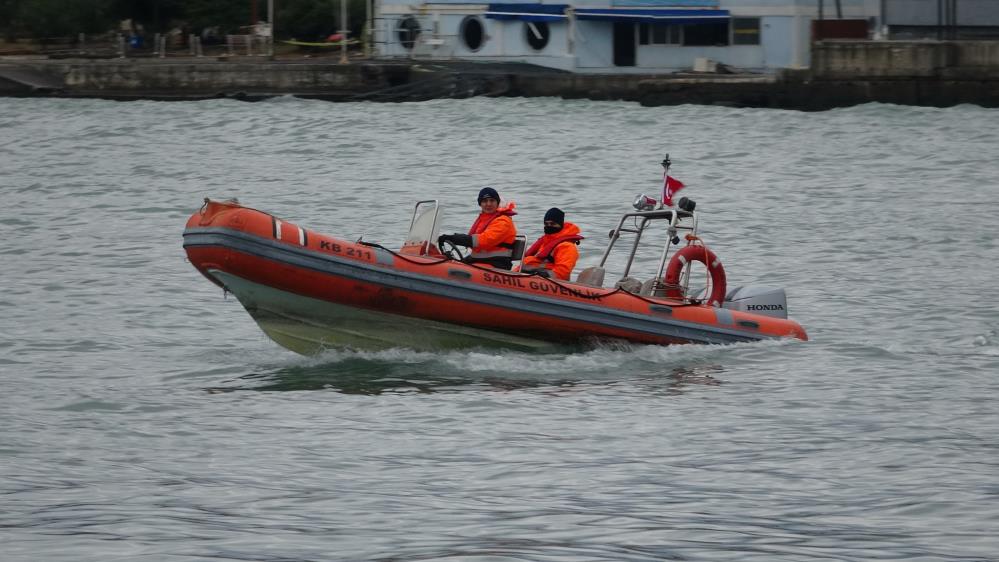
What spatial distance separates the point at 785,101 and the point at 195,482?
29319 millimetres

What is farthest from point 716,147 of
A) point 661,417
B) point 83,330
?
point 661,417

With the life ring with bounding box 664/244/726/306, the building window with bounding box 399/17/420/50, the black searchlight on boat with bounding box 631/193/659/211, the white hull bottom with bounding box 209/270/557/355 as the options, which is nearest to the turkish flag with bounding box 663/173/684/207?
the black searchlight on boat with bounding box 631/193/659/211

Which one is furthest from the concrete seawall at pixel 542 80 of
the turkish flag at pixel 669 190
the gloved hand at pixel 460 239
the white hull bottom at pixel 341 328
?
the gloved hand at pixel 460 239

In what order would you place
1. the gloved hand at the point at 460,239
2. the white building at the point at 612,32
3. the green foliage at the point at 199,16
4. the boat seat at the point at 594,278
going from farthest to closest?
the green foliage at the point at 199,16, the white building at the point at 612,32, the boat seat at the point at 594,278, the gloved hand at the point at 460,239

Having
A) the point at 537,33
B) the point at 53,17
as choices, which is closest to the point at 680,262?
the point at 537,33

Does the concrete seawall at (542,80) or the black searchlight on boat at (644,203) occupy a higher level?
the concrete seawall at (542,80)

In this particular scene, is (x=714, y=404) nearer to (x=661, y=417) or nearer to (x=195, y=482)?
(x=661, y=417)

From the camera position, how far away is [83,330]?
47.7ft

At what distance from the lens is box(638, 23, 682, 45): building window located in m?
43.8

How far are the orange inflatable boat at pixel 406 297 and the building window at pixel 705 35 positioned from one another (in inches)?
1247

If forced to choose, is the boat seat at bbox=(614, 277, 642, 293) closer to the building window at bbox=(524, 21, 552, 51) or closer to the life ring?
the life ring

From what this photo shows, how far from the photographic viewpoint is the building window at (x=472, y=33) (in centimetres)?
4438

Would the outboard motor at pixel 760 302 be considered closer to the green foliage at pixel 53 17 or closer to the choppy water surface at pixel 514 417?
the choppy water surface at pixel 514 417

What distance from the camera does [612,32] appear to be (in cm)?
4397
